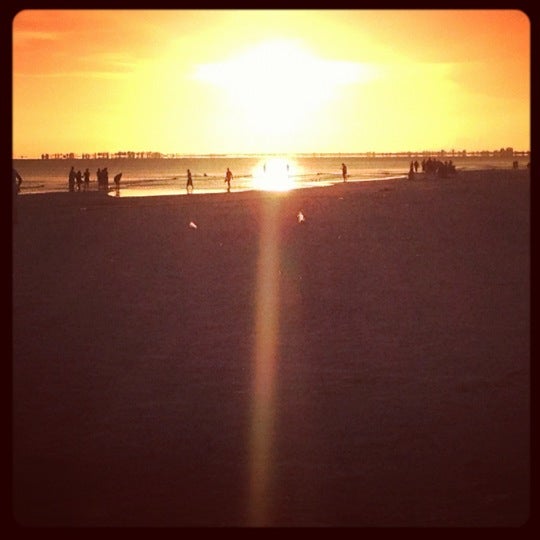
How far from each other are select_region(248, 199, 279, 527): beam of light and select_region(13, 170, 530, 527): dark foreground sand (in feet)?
0.08

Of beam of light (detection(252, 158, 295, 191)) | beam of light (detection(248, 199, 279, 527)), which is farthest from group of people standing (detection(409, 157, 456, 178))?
beam of light (detection(248, 199, 279, 527))

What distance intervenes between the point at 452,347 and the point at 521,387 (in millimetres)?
1629

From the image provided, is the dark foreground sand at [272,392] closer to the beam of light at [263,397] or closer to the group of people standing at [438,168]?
the beam of light at [263,397]

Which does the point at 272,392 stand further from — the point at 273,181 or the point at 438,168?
the point at 273,181

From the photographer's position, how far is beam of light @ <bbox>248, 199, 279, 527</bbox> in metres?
5.19

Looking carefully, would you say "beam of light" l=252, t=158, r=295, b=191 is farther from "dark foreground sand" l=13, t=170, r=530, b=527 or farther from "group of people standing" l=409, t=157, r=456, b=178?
"dark foreground sand" l=13, t=170, r=530, b=527

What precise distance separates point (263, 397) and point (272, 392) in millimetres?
181

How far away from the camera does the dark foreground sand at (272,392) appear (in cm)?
→ 520

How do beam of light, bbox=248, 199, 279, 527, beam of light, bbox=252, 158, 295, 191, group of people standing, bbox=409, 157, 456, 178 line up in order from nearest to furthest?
1. beam of light, bbox=248, 199, 279, 527
2. beam of light, bbox=252, 158, 295, 191
3. group of people standing, bbox=409, 157, 456, 178

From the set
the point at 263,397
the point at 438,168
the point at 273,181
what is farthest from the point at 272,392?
the point at 273,181

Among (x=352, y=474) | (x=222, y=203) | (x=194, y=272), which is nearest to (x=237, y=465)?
(x=352, y=474)

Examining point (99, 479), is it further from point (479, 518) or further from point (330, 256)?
point (330, 256)

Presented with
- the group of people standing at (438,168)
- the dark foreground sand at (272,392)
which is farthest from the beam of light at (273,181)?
the dark foreground sand at (272,392)

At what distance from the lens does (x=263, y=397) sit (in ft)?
24.1
